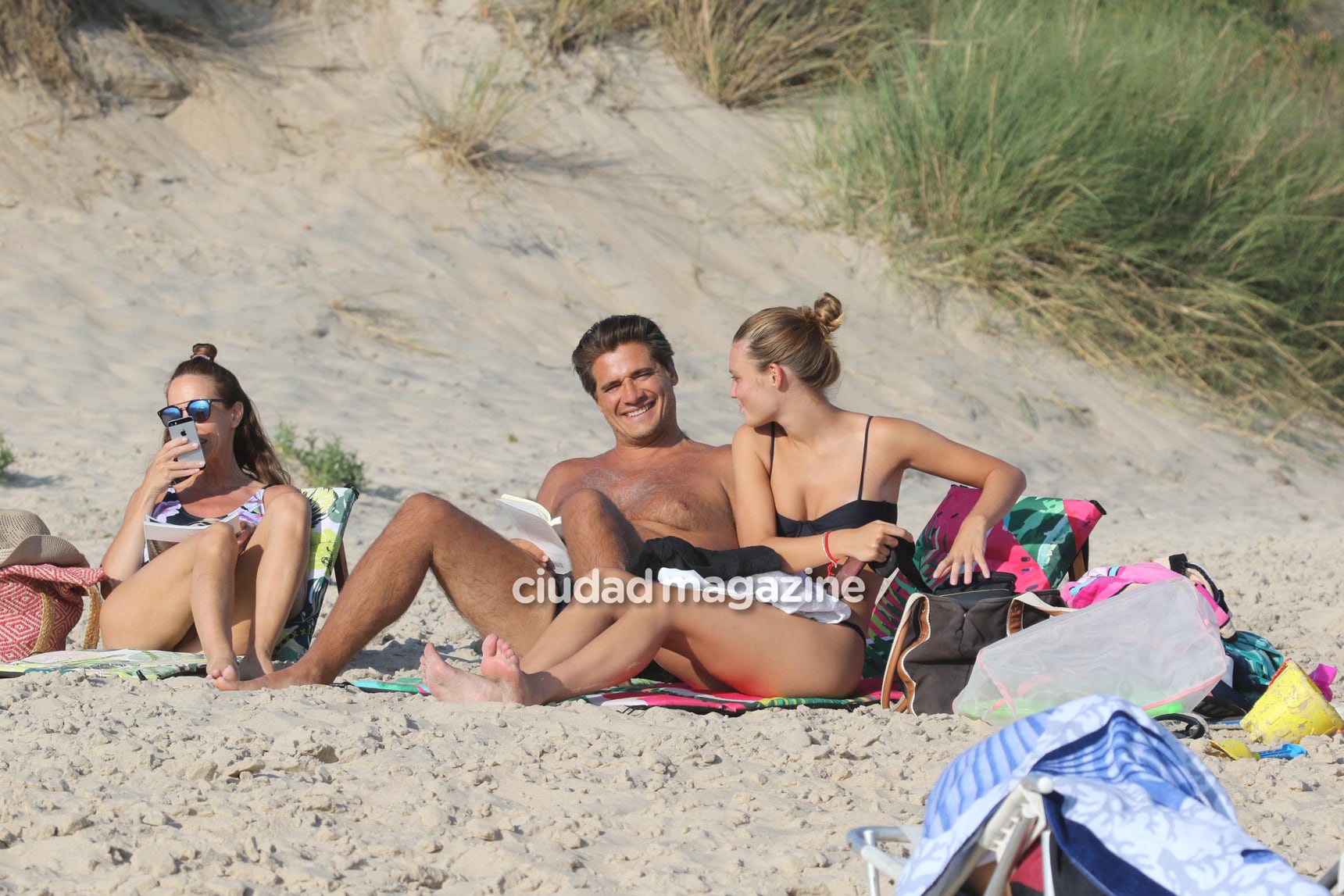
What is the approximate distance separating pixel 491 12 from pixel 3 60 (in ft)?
10.6

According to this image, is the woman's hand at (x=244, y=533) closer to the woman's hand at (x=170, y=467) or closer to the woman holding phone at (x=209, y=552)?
the woman holding phone at (x=209, y=552)

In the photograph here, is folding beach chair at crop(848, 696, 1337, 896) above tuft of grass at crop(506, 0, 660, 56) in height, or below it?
below

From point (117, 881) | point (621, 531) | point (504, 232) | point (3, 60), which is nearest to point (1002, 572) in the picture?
point (621, 531)

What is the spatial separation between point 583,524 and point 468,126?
5964mm

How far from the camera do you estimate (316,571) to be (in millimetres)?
3818

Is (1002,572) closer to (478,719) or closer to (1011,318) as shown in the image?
(478,719)

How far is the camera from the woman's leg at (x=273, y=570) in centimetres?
365

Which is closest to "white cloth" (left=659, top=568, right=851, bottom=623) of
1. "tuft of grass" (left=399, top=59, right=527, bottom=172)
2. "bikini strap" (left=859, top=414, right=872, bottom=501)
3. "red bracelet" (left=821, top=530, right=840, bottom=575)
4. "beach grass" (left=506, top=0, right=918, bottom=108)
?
"red bracelet" (left=821, top=530, right=840, bottom=575)

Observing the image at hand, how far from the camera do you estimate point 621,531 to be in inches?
139

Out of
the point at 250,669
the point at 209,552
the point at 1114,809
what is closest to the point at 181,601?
the point at 209,552

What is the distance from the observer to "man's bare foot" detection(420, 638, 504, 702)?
3.12 meters

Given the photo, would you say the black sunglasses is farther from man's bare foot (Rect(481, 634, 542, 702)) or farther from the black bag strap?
the black bag strap

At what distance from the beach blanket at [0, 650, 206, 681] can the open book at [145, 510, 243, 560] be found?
0.31m

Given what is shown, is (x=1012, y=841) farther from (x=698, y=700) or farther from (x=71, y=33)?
(x=71, y=33)
